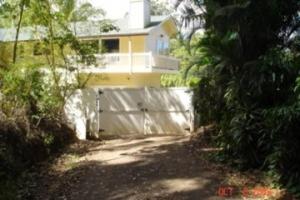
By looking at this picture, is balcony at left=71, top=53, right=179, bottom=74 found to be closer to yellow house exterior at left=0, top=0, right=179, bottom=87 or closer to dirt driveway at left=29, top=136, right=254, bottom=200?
yellow house exterior at left=0, top=0, right=179, bottom=87

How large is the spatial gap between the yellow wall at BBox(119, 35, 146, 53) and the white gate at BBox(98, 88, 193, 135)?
11.5 meters

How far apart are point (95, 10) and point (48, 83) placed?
378 cm

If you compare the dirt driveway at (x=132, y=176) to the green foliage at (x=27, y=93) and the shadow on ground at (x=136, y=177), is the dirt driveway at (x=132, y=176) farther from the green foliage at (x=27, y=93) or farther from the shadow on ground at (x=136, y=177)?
the green foliage at (x=27, y=93)

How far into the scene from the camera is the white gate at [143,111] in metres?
15.8

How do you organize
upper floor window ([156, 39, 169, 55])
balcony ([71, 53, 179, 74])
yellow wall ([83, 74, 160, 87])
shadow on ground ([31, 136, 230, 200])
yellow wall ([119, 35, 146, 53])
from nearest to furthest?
1. shadow on ground ([31, 136, 230, 200])
2. balcony ([71, 53, 179, 74])
3. yellow wall ([83, 74, 160, 87])
4. yellow wall ([119, 35, 146, 53])
5. upper floor window ([156, 39, 169, 55])

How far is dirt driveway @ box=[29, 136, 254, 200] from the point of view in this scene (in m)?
8.20

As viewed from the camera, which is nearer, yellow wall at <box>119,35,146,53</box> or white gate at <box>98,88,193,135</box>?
white gate at <box>98,88,193,135</box>

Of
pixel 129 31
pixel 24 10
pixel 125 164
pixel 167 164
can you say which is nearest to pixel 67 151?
pixel 125 164

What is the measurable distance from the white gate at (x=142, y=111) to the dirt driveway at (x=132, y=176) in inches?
131

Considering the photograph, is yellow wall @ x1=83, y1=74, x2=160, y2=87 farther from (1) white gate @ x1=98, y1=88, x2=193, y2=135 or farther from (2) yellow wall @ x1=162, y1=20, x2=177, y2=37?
(1) white gate @ x1=98, y1=88, x2=193, y2=135
